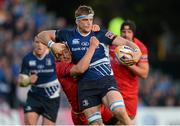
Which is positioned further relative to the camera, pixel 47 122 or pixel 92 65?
pixel 47 122

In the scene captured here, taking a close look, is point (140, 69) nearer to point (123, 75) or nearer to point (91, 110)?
point (123, 75)

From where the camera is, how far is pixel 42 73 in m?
16.2

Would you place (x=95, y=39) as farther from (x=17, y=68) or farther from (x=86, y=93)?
(x=17, y=68)

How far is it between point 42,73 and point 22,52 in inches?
233

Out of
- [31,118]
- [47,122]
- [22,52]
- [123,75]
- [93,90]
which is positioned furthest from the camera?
[22,52]

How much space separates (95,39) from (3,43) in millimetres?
9483

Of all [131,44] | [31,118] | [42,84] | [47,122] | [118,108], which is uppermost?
[131,44]

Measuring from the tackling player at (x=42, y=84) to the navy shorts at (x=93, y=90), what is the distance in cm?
289

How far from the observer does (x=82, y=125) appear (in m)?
15.0

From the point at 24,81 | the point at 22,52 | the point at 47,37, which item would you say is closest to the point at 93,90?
the point at 47,37

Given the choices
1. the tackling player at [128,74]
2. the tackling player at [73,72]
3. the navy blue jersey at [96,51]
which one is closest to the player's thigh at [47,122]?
the tackling player at [73,72]

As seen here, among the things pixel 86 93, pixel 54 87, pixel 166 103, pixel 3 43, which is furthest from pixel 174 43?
pixel 86 93

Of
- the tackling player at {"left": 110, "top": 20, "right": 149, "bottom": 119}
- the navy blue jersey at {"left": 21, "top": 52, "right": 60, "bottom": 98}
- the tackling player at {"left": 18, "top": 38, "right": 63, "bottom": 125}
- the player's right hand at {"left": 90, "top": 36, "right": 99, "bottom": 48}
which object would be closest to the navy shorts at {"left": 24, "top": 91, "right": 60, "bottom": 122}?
the tackling player at {"left": 18, "top": 38, "right": 63, "bottom": 125}

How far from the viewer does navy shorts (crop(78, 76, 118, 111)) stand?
13.2m
